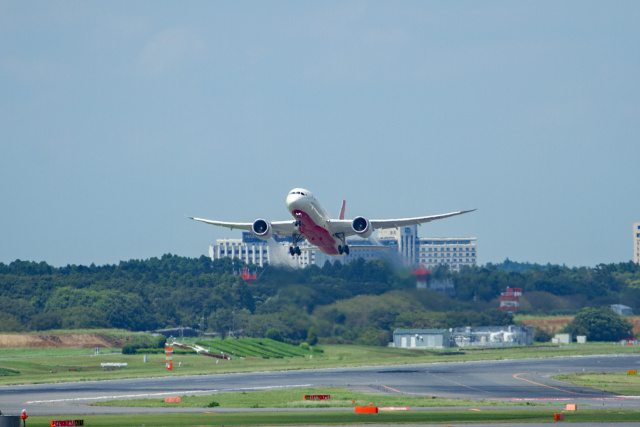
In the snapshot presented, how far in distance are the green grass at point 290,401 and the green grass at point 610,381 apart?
1376 centimetres

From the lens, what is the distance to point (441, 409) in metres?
53.4

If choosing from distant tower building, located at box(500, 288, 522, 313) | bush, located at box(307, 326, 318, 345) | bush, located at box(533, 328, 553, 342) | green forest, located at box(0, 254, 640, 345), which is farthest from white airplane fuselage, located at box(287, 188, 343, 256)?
bush, located at box(533, 328, 553, 342)

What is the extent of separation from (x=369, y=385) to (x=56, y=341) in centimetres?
7138

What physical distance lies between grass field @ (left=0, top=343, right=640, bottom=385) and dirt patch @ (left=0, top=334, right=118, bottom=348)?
4.18m

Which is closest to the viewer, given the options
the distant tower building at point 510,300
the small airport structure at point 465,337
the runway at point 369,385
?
the runway at point 369,385

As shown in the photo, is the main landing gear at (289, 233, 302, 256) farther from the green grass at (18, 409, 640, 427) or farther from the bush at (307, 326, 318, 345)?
the green grass at (18, 409, 640, 427)

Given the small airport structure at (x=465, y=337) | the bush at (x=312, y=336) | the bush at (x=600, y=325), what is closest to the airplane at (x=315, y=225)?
the bush at (x=312, y=336)

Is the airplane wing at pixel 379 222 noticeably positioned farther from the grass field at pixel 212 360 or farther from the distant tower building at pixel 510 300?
the distant tower building at pixel 510 300

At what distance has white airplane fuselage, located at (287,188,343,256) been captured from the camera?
216 feet

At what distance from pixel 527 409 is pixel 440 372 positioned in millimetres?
34512

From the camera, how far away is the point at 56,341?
129 m

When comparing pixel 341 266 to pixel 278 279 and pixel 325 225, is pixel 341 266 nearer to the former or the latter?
pixel 278 279

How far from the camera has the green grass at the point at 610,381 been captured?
65.9 metres

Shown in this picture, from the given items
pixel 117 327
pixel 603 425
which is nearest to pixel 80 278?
pixel 117 327
